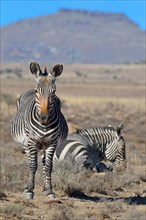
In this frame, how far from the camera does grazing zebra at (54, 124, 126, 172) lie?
12781 mm

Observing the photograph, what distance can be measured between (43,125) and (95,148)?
451 centimetres

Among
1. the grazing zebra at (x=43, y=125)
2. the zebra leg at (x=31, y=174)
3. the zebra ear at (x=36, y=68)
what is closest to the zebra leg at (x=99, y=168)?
the grazing zebra at (x=43, y=125)

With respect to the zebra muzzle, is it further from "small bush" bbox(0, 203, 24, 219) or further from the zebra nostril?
"small bush" bbox(0, 203, 24, 219)

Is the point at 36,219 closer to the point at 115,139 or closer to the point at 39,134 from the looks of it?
the point at 39,134

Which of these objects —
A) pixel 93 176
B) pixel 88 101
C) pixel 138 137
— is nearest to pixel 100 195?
pixel 93 176

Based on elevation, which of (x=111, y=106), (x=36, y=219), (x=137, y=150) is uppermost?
(x=111, y=106)

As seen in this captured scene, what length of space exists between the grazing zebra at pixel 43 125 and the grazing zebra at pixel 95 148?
8.69ft

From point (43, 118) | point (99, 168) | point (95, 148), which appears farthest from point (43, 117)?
point (95, 148)

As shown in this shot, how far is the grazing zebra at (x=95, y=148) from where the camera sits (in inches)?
503

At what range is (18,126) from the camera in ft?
35.0

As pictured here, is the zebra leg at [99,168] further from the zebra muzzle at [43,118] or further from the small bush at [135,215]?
the small bush at [135,215]

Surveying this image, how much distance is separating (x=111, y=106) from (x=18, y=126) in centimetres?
3041

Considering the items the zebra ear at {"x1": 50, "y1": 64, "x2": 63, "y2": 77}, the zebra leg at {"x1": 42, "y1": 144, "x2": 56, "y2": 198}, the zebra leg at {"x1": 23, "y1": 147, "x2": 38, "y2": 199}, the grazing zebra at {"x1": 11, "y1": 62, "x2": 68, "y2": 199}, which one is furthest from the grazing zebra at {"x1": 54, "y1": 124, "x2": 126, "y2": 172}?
the zebra ear at {"x1": 50, "y1": 64, "x2": 63, "y2": 77}

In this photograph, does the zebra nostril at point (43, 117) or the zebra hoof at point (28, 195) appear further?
the zebra hoof at point (28, 195)
